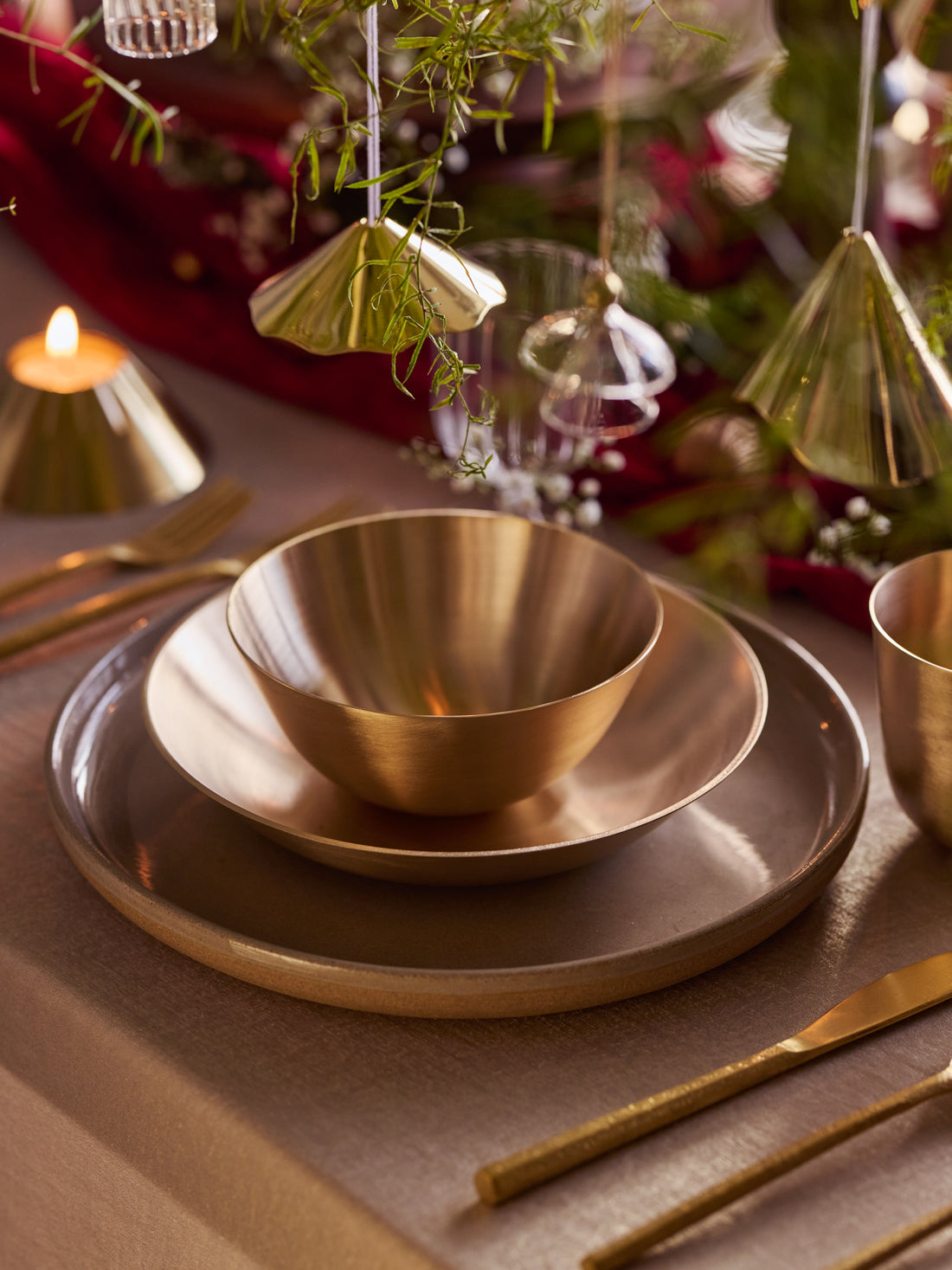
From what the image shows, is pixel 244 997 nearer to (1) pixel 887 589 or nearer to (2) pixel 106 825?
(2) pixel 106 825

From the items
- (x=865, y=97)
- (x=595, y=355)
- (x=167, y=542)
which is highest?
(x=865, y=97)

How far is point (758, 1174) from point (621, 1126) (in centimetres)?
4

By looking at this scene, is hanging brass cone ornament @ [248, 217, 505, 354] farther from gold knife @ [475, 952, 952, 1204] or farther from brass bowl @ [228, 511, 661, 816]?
gold knife @ [475, 952, 952, 1204]

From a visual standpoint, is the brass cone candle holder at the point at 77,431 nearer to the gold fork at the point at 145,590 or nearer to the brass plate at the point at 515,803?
the gold fork at the point at 145,590

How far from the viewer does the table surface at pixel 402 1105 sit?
39cm

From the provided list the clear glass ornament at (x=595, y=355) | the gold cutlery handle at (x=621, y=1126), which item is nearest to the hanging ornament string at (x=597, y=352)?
the clear glass ornament at (x=595, y=355)

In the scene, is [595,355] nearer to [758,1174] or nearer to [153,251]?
[758,1174]

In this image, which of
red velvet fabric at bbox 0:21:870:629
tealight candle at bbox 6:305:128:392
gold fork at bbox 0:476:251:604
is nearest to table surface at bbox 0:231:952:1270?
gold fork at bbox 0:476:251:604

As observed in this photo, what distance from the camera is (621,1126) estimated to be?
0.41m

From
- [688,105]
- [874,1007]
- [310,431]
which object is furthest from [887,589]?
[688,105]

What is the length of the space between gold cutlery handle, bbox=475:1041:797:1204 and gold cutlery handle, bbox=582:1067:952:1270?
28 mm

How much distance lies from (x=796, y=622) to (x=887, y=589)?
0.18 metres

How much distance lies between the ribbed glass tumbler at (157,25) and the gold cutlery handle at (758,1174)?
406 mm

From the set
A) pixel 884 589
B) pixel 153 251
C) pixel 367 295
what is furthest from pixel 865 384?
pixel 153 251
